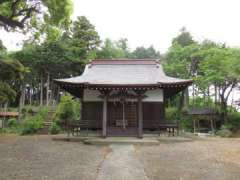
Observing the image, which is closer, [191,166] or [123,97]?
[191,166]

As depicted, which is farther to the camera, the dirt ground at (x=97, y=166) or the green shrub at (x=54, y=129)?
the green shrub at (x=54, y=129)

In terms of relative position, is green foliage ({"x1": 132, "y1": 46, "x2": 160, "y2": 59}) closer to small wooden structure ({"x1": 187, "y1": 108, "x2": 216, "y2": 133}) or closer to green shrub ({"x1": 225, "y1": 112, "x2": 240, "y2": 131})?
small wooden structure ({"x1": 187, "y1": 108, "x2": 216, "y2": 133})

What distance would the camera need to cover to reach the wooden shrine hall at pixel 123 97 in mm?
12773

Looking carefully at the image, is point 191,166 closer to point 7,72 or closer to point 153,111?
point 153,111

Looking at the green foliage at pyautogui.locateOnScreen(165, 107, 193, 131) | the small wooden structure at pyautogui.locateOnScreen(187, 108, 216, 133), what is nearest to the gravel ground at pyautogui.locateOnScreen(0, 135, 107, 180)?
the green foliage at pyautogui.locateOnScreen(165, 107, 193, 131)

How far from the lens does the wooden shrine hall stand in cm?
1277

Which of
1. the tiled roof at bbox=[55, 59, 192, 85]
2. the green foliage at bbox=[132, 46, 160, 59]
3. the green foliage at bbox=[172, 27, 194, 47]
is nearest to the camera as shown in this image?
the tiled roof at bbox=[55, 59, 192, 85]

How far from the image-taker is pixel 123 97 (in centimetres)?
1370

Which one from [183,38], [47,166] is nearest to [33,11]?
[47,166]

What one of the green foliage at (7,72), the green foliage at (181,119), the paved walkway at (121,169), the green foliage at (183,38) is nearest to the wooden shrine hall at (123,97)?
the green foliage at (7,72)

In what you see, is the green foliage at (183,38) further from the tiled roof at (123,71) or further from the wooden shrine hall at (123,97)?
the wooden shrine hall at (123,97)

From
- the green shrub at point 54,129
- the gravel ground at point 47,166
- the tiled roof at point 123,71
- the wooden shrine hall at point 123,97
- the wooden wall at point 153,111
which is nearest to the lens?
the gravel ground at point 47,166

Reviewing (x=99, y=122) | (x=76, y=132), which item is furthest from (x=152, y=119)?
(x=76, y=132)

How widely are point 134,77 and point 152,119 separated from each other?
2.76 meters
